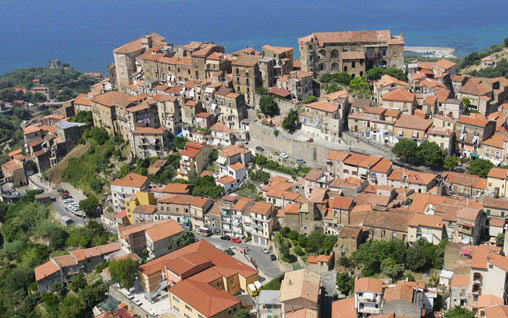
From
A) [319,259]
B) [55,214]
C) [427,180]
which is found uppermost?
[427,180]

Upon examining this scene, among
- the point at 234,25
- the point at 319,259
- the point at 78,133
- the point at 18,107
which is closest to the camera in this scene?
the point at 319,259

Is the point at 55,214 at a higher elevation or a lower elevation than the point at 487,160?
lower

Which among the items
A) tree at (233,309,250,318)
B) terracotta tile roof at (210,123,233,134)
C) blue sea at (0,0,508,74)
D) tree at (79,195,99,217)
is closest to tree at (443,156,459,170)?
tree at (233,309,250,318)

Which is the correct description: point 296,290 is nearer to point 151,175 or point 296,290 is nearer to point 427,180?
point 427,180

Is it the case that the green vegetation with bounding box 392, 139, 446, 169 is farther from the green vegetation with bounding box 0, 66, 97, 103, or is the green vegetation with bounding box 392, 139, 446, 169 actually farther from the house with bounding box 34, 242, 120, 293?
the green vegetation with bounding box 0, 66, 97, 103

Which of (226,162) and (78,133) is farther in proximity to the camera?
(78,133)

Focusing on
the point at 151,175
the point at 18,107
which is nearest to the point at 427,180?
the point at 151,175

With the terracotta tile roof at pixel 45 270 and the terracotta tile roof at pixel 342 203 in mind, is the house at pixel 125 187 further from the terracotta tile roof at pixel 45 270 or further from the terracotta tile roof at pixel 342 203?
the terracotta tile roof at pixel 342 203

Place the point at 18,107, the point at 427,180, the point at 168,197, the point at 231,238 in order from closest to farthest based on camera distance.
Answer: the point at 427,180 < the point at 231,238 < the point at 168,197 < the point at 18,107
